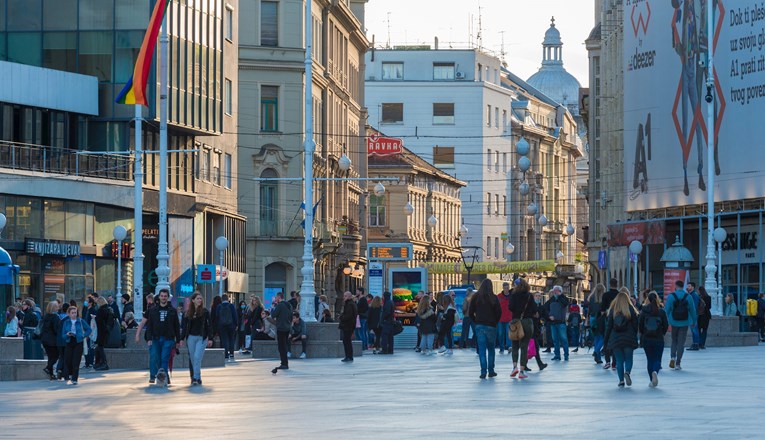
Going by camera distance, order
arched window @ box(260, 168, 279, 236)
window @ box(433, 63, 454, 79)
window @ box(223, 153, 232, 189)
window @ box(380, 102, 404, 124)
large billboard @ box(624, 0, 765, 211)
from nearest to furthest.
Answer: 1. large billboard @ box(624, 0, 765, 211)
2. window @ box(223, 153, 232, 189)
3. arched window @ box(260, 168, 279, 236)
4. window @ box(380, 102, 404, 124)
5. window @ box(433, 63, 454, 79)

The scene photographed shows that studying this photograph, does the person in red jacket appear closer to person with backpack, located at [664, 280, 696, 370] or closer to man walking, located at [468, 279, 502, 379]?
person with backpack, located at [664, 280, 696, 370]

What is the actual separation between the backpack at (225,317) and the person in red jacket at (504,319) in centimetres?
640

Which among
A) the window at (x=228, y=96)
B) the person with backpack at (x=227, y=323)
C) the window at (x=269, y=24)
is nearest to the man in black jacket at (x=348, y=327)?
the person with backpack at (x=227, y=323)

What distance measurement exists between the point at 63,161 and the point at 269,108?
80.5ft

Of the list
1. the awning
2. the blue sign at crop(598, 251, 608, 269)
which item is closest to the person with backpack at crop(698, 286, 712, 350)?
the blue sign at crop(598, 251, 608, 269)

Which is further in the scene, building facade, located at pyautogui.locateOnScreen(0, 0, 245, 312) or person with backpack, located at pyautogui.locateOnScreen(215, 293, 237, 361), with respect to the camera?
building facade, located at pyautogui.locateOnScreen(0, 0, 245, 312)

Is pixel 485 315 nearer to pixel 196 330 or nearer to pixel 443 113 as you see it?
pixel 196 330

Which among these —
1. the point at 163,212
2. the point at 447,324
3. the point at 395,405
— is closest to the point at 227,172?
the point at 447,324

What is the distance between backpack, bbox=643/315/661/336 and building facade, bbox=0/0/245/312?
26.8 m

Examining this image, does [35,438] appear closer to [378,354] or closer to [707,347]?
[378,354]

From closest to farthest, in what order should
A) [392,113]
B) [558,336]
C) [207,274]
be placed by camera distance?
[558,336] → [207,274] → [392,113]

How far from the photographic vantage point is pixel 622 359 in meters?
26.5

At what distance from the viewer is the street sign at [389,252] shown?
63156 mm

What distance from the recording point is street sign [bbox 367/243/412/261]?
63156 mm
